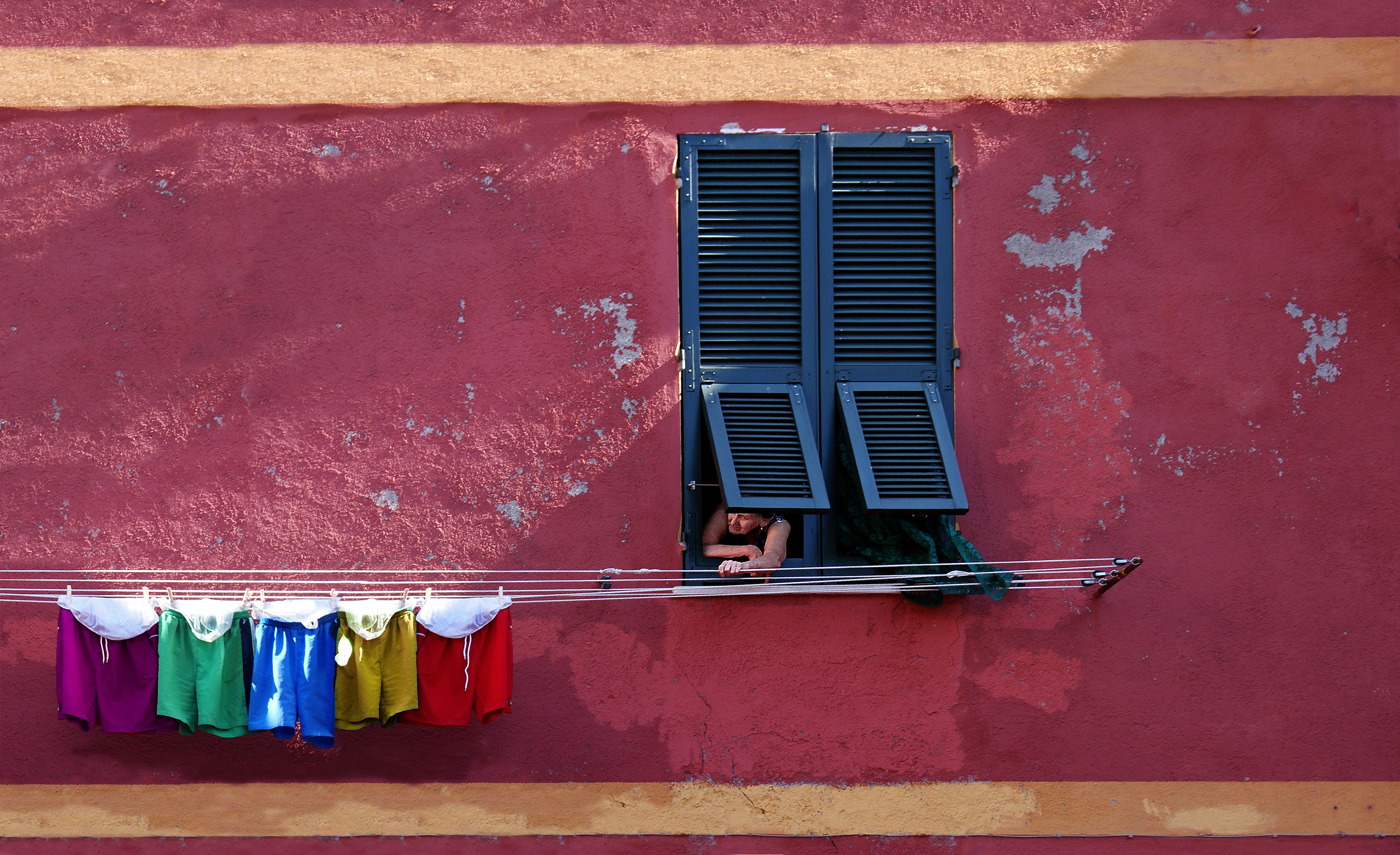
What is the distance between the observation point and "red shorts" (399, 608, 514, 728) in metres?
5.04

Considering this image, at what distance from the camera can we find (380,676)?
5012 mm

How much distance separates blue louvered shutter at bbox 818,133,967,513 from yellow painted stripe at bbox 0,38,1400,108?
268 millimetres

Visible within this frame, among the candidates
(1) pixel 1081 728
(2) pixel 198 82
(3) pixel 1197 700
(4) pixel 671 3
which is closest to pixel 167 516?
(2) pixel 198 82

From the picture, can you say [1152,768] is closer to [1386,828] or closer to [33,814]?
[1386,828]

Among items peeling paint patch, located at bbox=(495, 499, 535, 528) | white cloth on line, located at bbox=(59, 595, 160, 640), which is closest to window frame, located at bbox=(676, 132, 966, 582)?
peeling paint patch, located at bbox=(495, 499, 535, 528)

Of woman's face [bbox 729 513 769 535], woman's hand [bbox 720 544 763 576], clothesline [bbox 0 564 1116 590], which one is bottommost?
clothesline [bbox 0 564 1116 590]

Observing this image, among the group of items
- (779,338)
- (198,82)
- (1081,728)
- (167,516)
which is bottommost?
(1081,728)

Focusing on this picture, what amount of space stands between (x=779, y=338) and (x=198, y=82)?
267 centimetres

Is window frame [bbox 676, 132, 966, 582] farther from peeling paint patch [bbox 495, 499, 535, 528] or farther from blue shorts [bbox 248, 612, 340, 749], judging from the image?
blue shorts [bbox 248, 612, 340, 749]

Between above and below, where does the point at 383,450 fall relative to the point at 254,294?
below

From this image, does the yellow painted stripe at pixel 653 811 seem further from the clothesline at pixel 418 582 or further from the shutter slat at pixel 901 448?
the shutter slat at pixel 901 448

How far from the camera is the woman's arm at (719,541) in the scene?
5.34m

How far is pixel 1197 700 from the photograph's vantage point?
5.45 m

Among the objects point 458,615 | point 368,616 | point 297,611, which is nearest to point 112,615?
point 297,611
